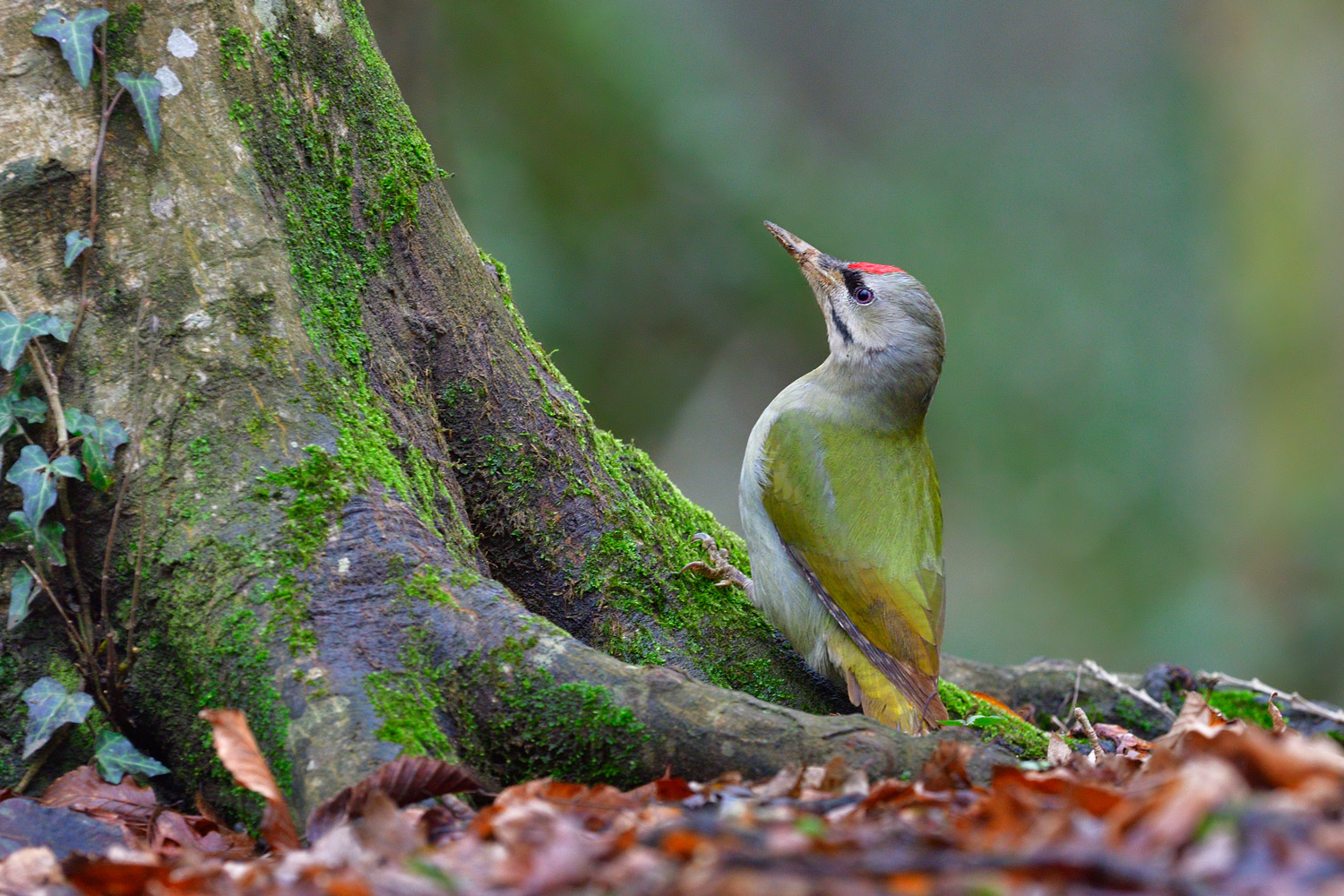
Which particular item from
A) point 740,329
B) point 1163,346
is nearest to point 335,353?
point 740,329

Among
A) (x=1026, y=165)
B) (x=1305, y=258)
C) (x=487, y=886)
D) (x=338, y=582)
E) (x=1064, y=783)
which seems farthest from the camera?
(x=1026, y=165)

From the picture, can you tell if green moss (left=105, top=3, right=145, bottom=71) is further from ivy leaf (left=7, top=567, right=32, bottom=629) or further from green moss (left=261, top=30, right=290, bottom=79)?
ivy leaf (left=7, top=567, right=32, bottom=629)

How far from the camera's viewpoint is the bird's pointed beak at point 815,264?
5300mm

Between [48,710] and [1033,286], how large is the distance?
10012 millimetres

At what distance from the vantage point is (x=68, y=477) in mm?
2973

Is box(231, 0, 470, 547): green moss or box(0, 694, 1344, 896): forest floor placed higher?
box(231, 0, 470, 547): green moss

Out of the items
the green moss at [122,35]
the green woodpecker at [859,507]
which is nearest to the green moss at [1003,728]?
the green woodpecker at [859,507]

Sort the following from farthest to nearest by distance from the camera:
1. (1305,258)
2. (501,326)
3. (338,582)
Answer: (1305,258) → (501,326) → (338,582)

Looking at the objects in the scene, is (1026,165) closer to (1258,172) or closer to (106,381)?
(1258,172)

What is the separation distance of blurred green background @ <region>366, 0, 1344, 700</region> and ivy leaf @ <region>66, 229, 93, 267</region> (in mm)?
6706

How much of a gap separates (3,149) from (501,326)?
1.55 meters

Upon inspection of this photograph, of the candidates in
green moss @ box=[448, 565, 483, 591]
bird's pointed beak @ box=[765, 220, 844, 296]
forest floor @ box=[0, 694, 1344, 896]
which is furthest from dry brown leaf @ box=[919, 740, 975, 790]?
bird's pointed beak @ box=[765, 220, 844, 296]

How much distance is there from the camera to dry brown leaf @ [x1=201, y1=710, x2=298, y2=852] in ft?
8.20

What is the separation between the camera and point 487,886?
5.75 ft
